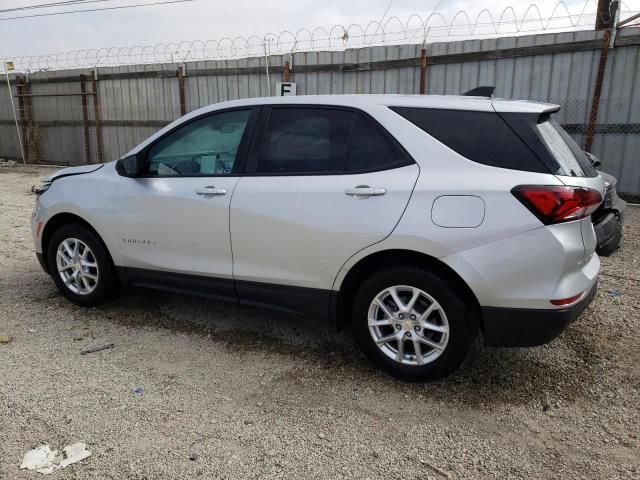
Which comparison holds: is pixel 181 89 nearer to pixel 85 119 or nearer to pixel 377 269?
pixel 85 119

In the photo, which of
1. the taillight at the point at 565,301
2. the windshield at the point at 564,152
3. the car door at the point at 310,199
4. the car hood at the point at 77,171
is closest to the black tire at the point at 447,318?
the car door at the point at 310,199

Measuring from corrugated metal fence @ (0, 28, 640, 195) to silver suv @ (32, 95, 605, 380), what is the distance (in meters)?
5.94

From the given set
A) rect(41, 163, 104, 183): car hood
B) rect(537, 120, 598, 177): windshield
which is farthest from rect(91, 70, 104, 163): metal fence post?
rect(537, 120, 598, 177): windshield

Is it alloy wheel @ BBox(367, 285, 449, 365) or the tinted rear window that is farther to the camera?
alloy wheel @ BBox(367, 285, 449, 365)

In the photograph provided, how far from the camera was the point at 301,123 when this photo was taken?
11.9 ft

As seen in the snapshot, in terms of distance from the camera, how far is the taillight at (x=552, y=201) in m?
2.82

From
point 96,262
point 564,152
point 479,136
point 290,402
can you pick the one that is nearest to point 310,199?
point 479,136

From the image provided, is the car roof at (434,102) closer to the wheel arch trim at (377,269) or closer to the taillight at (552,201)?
the taillight at (552,201)

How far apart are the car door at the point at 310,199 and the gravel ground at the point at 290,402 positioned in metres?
0.56

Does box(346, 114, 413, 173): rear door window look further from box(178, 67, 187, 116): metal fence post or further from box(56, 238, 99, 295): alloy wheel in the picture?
box(178, 67, 187, 116): metal fence post

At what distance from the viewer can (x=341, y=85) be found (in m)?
10.8

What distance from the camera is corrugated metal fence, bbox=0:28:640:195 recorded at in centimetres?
842

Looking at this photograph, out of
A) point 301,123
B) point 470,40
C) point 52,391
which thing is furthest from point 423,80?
point 52,391

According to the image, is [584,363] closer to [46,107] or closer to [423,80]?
[423,80]
